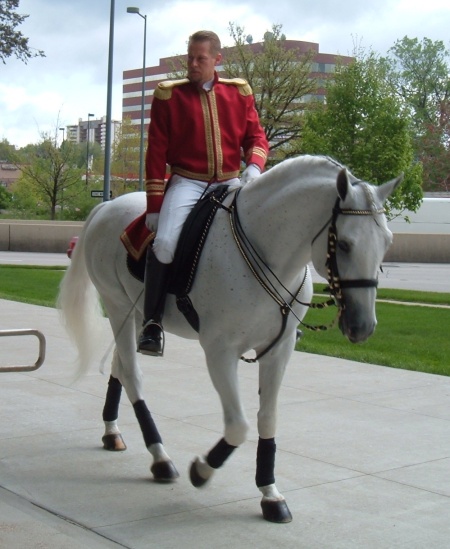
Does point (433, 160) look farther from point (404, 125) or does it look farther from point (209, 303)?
point (209, 303)

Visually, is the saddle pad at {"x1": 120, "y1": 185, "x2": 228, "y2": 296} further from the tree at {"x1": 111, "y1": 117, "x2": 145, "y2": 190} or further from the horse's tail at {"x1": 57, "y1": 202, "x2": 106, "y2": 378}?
the tree at {"x1": 111, "y1": 117, "x2": 145, "y2": 190}

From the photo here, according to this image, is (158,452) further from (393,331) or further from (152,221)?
(393,331)

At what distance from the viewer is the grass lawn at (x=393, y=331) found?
1067 centimetres

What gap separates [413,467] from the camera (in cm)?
619

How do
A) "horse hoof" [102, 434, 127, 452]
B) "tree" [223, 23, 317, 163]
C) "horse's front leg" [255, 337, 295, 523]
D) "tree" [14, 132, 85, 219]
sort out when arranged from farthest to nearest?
"tree" [14, 132, 85, 219] → "tree" [223, 23, 317, 163] → "horse hoof" [102, 434, 127, 452] → "horse's front leg" [255, 337, 295, 523]

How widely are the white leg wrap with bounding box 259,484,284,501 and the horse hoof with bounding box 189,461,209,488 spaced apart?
360 mm

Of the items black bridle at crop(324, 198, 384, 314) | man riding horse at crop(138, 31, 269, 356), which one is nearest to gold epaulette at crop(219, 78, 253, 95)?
man riding horse at crop(138, 31, 269, 356)

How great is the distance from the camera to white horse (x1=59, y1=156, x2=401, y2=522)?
15.2 ft

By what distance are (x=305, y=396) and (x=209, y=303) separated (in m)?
3.51

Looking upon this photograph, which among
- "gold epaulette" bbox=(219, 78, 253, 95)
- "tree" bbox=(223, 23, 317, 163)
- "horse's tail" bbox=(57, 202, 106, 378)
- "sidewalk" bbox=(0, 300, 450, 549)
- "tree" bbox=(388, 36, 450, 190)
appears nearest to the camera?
"sidewalk" bbox=(0, 300, 450, 549)

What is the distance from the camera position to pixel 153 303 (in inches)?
217

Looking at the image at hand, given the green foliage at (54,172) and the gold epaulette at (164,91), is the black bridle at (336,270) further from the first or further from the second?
the green foliage at (54,172)

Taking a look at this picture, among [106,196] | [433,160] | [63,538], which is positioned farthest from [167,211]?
[433,160]

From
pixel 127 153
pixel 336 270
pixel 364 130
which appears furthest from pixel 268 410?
pixel 127 153
